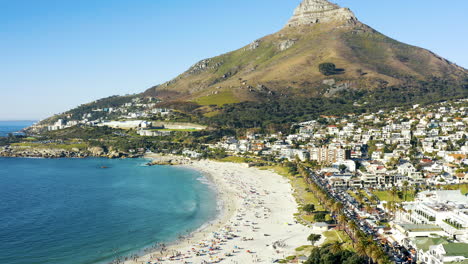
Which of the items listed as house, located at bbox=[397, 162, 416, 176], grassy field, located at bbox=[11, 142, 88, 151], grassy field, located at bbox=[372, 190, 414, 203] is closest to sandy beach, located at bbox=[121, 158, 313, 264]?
grassy field, located at bbox=[372, 190, 414, 203]

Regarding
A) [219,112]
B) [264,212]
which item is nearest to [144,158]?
[219,112]

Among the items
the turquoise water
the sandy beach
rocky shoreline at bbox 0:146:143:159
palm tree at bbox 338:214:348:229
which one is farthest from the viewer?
rocky shoreline at bbox 0:146:143:159

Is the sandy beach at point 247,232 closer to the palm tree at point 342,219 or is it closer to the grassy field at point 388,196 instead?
the palm tree at point 342,219

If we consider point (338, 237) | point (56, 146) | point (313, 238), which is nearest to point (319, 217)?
point (338, 237)

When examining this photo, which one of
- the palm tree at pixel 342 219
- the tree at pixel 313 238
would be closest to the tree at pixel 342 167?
the palm tree at pixel 342 219

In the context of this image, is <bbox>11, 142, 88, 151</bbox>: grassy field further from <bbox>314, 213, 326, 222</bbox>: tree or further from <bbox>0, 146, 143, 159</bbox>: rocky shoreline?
<bbox>314, 213, 326, 222</bbox>: tree

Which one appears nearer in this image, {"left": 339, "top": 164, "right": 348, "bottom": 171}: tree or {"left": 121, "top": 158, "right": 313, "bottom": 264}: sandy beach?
{"left": 121, "top": 158, "right": 313, "bottom": 264}: sandy beach

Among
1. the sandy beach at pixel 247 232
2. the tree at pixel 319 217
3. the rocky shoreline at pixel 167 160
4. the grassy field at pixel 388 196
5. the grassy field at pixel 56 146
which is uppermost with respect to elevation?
the grassy field at pixel 56 146
